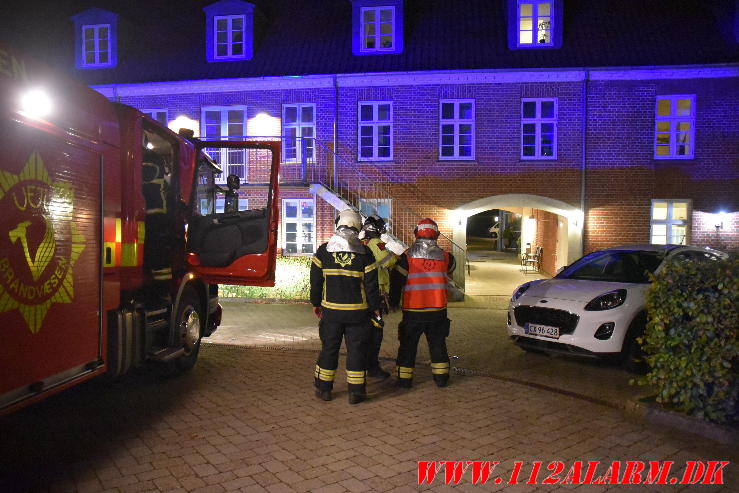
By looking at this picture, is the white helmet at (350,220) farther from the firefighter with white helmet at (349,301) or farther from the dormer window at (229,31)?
the dormer window at (229,31)

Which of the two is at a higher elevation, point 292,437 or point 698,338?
point 698,338

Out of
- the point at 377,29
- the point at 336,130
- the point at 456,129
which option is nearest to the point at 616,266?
the point at 456,129

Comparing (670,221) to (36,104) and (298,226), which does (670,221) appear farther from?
(36,104)

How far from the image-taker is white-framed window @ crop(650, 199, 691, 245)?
15217 mm

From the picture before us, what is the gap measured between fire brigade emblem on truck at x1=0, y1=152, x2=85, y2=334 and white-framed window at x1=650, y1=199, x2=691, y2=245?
14.8 m

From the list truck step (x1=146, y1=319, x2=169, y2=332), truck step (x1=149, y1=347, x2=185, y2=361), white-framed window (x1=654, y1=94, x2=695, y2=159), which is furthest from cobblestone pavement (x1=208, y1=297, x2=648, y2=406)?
white-framed window (x1=654, y1=94, x2=695, y2=159)

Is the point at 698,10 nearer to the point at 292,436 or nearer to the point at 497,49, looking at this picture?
the point at 497,49

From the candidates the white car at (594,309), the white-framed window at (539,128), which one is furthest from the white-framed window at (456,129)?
the white car at (594,309)

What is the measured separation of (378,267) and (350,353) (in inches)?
36.1

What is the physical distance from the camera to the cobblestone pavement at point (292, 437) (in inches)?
151

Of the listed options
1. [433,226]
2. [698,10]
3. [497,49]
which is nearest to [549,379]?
[433,226]

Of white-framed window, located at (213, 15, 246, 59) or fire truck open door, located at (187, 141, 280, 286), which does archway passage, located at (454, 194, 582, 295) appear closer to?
white-framed window, located at (213, 15, 246, 59)

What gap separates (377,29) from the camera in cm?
1620

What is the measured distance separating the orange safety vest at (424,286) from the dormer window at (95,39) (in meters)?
15.3
